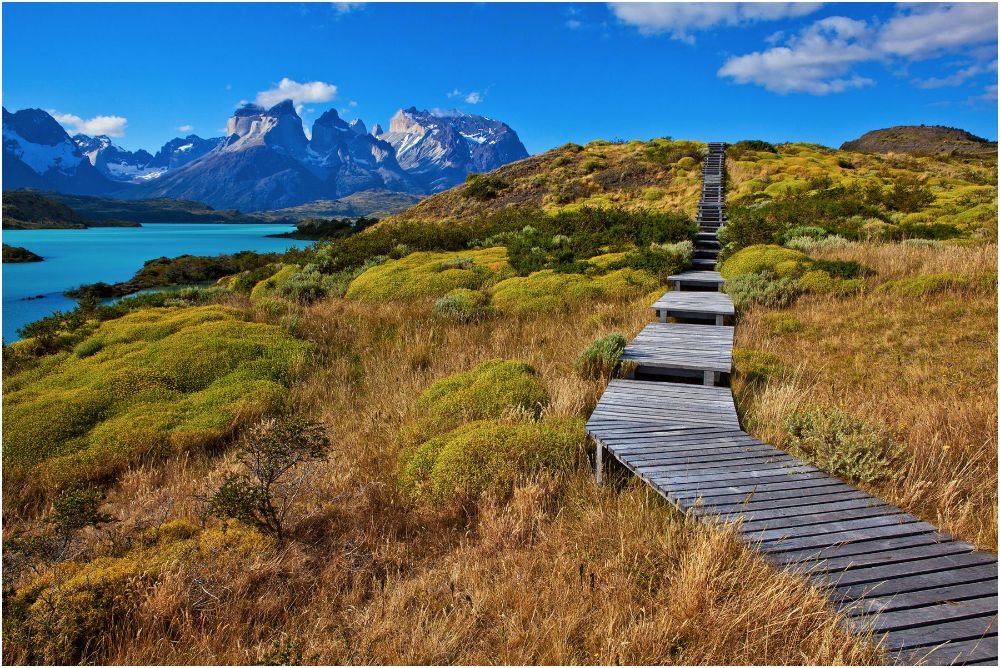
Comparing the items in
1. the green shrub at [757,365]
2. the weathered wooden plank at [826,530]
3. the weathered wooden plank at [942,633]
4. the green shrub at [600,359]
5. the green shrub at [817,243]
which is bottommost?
the weathered wooden plank at [942,633]

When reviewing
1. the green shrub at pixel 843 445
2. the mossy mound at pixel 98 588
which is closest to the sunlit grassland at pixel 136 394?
the mossy mound at pixel 98 588

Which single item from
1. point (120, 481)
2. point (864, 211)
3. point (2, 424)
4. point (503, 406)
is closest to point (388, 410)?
point (503, 406)

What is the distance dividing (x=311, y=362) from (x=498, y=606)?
19.1ft

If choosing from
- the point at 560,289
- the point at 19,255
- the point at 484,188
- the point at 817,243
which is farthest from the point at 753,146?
the point at 19,255

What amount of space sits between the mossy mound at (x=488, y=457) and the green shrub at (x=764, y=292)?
7.20m

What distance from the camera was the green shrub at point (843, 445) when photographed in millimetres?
4137

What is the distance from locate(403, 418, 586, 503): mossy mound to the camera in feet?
14.1

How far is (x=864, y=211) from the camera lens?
18156 mm

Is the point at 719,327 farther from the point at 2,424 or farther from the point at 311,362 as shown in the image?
the point at 2,424

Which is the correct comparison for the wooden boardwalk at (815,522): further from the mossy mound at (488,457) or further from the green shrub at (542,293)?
the green shrub at (542,293)

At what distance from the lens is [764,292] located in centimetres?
1054

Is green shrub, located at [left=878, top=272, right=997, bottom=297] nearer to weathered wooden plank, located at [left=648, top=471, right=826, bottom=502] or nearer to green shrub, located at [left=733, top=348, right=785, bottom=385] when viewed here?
green shrub, located at [left=733, top=348, right=785, bottom=385]

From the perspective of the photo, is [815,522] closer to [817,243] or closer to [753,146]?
[817,243]

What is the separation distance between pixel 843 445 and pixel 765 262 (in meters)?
9.08
